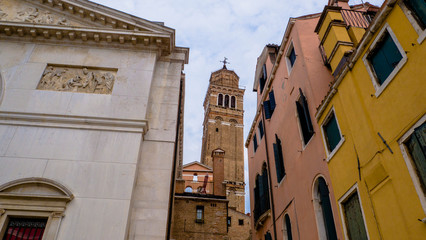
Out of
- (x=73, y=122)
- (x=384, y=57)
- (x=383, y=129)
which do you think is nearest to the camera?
(x=383, y=129)

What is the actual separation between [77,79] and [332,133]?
27.8 feet

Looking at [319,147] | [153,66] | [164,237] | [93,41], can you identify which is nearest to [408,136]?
[319,147]

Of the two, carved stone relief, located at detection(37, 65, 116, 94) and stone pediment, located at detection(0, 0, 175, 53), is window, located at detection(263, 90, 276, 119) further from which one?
carved stone relief, located at detection(37, 65, 116, 94)

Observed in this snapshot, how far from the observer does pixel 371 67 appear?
704 cm

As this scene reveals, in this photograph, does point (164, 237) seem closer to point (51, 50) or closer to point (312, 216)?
point (312, 216)

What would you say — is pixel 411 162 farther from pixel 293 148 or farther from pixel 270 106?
pixel 270 106

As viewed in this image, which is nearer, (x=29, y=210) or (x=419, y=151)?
(x=419, y=151)

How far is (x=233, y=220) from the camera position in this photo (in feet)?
115

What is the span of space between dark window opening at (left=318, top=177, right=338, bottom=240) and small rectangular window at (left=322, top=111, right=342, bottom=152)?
42.6 inches

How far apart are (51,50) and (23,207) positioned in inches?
232

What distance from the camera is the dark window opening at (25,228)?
7.85 m

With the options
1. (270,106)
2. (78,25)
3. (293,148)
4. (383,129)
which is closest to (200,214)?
(270,106)

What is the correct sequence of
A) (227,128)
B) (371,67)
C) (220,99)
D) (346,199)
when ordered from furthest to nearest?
1. (220,99)
2. (227,128)
3. (346,199)
4. (371,67)

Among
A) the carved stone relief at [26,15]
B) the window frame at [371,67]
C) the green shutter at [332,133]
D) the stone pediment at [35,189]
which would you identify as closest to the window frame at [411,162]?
the window frame at [371,67]
